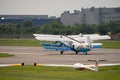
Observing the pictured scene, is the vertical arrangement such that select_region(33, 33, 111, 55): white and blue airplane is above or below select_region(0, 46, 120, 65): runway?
above

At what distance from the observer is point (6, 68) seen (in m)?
44.7

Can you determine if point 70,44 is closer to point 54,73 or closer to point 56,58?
point 56,58

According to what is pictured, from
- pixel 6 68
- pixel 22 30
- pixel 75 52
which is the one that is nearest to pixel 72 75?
pixel 6 68

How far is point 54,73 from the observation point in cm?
4031

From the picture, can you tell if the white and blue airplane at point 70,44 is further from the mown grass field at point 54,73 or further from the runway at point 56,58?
the mown grass field at point 54,73

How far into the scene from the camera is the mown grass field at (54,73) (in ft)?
122

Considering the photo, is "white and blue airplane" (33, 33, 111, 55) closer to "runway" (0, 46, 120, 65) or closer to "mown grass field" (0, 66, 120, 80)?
"runway" (0, 46, 120, 65)

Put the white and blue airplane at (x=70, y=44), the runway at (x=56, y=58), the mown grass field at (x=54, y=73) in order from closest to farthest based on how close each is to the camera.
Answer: the mown grass field at (x=54, y=73)
the runway at (x=56, y=58)
the white and blue airplane at (x=70, y=44)

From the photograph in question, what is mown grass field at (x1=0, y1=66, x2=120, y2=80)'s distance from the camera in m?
37.1

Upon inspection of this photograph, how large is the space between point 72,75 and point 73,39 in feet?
117

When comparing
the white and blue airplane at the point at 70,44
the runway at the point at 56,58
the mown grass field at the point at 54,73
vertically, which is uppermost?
the white and blue airplane at the point at 70,44

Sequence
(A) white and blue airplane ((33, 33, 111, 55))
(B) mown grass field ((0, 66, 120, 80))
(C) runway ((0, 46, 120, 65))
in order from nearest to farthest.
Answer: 1. (B) mown grass field ((0, 66, 120, 80))
2. (C) runway ((0, 46, 120, 65))
3. (A) white and blue airplane ((33, 33, 111, 55))

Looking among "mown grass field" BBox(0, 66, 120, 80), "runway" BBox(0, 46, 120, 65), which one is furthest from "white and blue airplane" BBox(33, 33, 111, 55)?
"mown grass field" BBox(0, 66, 120, 80)

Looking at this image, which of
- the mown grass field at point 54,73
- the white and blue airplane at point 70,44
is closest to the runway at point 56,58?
the white and blue airplane at point 70,44
